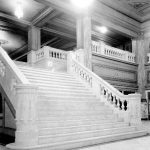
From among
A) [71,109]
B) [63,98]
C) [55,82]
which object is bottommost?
[71,109]

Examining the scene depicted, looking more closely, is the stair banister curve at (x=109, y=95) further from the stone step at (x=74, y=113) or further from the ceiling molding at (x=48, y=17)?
the ceiling molding at (x=48, y=17)

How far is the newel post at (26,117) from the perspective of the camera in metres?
4.29

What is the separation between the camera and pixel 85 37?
10.6m

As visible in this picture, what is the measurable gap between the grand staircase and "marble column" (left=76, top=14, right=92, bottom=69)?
2.24m

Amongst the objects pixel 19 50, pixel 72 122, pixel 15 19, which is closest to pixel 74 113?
pixel 72 122

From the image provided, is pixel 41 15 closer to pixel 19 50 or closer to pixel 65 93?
pixel 65 93

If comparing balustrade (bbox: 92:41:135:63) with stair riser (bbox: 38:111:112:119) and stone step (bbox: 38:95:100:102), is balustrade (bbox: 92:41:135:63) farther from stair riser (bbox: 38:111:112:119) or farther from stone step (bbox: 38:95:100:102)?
stair riser (bbox: 38:111:112:119)

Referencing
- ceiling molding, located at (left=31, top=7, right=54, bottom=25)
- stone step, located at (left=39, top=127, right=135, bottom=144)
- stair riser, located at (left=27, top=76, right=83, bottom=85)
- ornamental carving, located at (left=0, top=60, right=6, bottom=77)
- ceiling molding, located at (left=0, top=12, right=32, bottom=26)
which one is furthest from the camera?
ceiling molding, located at (left=0, top=12, right=32, bottom=26)

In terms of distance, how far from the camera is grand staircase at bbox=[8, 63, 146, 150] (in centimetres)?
482

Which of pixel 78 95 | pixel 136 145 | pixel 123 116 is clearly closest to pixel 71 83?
pixel 78 95

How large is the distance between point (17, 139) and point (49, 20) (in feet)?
32.2

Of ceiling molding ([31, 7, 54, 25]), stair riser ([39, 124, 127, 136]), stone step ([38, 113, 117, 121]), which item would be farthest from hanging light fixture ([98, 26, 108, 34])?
stair riser ([39, 124, 127, 136])

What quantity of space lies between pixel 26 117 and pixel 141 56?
1050 cm

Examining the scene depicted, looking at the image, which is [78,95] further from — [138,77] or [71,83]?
[138,77]
